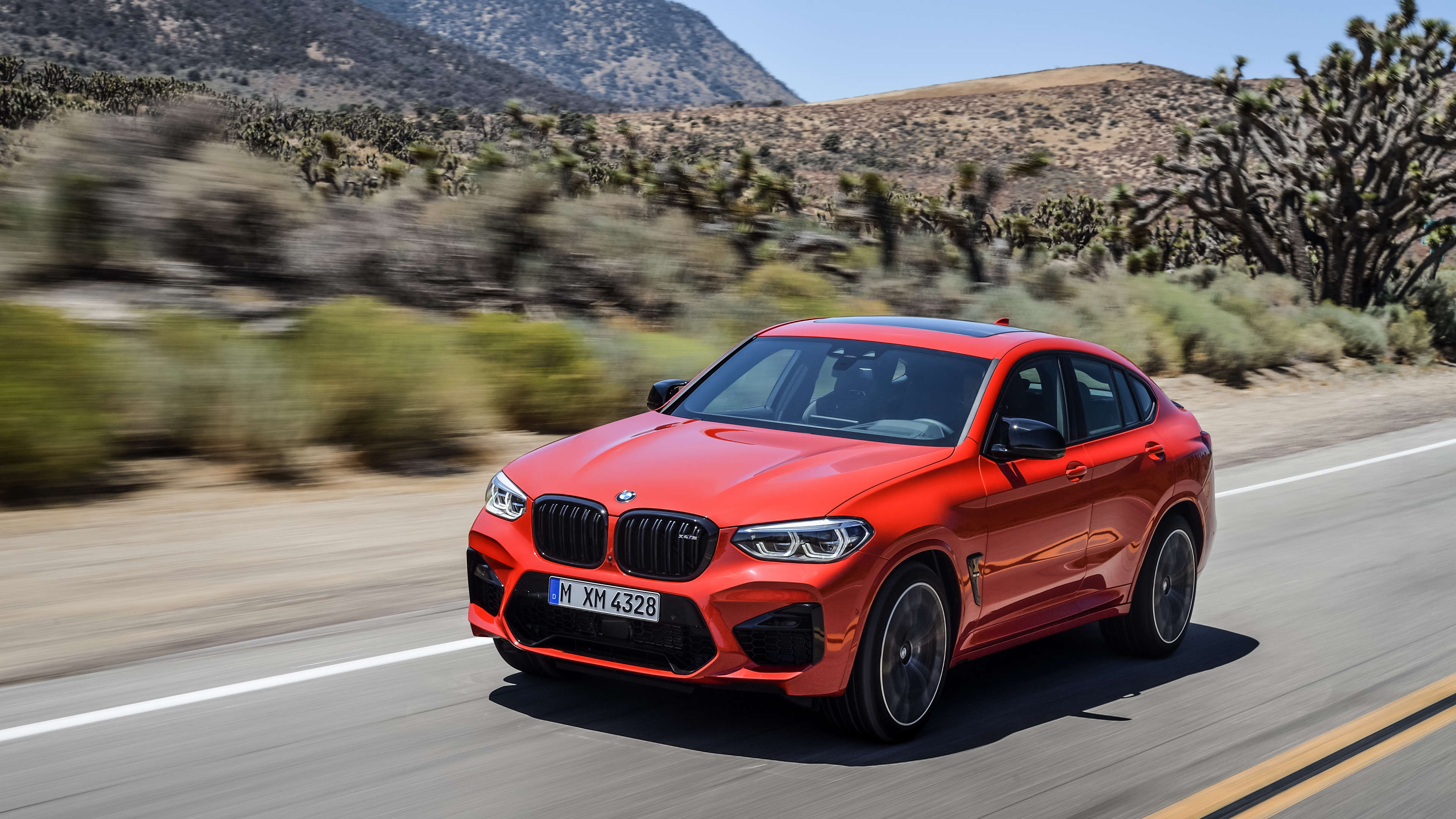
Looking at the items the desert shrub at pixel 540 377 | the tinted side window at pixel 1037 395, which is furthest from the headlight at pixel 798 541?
the desert shrub at pixel 540 377

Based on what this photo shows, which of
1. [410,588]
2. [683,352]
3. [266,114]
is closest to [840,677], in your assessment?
[410,588]

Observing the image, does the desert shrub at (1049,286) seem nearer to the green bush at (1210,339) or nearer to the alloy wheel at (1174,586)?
the green bush at (1210,339)

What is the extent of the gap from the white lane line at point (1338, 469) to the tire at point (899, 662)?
6.52 metres

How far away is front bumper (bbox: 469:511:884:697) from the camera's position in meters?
4.78

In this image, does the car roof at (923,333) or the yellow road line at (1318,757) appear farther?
the car roof at (923,333)

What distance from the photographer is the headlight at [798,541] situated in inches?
189

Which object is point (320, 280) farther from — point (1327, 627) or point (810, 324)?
point (1327, 627)

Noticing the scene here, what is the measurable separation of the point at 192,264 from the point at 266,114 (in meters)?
52.8

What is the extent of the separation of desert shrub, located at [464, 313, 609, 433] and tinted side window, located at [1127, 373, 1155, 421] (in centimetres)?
719

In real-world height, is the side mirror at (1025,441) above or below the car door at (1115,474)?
above

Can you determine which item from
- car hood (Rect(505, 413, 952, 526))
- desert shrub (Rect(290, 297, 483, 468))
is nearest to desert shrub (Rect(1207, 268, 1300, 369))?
desert shrub (Rect(290, 297, 483, 468))

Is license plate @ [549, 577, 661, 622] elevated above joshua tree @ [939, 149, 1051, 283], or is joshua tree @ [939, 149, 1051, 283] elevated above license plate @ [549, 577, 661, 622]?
joshua tree @ [939, 149, 1051, 283]

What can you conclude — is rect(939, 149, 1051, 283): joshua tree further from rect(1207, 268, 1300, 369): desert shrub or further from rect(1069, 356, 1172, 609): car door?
rect(1069, 356, 1172, 609): car door

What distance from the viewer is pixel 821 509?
487cm
